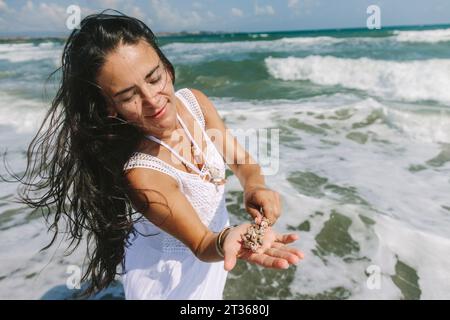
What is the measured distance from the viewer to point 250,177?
2373 millimetres

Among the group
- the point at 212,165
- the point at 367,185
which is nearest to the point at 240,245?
the point at 212,165

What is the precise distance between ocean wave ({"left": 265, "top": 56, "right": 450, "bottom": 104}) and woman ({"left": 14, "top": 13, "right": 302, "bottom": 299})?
9.89 metres

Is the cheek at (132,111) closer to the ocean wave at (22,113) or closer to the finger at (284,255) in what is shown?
the finger at (284,255)

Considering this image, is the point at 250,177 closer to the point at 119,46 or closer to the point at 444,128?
the point at 119,46

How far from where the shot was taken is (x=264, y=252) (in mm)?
1639

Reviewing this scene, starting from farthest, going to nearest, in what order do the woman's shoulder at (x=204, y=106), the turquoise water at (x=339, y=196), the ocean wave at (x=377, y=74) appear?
the ocean wave at (x=377, y=74)
the turquoise water at (x=339, y=196)
the woman's shoulder at (x=204, y=106)

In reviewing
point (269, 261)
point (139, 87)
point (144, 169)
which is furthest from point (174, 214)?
point (139, 87)

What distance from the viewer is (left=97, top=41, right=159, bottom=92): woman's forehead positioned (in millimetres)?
1676

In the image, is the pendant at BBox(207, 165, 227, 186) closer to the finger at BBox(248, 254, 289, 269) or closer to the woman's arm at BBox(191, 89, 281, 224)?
the woman's arm at BBox(191, 89, 281, 224)

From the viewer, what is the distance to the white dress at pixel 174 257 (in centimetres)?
213

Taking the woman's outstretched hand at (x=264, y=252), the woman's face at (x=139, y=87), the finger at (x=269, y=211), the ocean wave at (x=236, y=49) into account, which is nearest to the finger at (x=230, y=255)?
the woman's outstretched hand at (x=264, y=252)

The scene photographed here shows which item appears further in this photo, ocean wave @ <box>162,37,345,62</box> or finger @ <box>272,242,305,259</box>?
ocean wave @ <box>162,37,345,62</box>

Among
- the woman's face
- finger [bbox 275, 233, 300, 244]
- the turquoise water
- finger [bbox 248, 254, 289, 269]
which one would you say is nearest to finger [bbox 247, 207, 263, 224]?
finger [bbox 275, 233, 300, 244]

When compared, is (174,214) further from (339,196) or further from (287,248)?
(339,196)
